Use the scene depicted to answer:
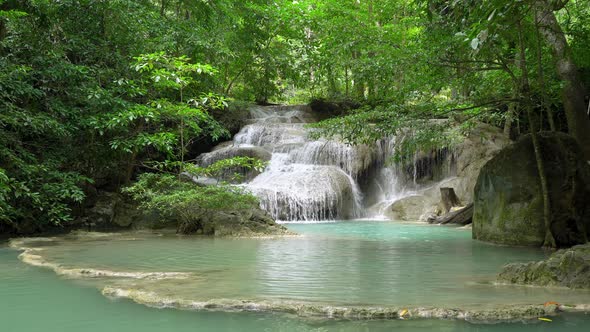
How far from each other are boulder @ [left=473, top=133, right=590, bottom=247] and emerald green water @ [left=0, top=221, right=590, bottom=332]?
23.7 inches

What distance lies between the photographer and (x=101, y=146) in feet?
38.0

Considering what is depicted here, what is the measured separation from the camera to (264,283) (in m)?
5.13

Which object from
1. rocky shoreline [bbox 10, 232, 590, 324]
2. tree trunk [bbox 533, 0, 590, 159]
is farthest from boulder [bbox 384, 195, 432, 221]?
rocky shoreline [bbox 10, 232, 590, 324]

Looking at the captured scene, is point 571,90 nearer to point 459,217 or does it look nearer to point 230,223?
point 459,217

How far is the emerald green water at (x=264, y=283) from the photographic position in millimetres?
3732

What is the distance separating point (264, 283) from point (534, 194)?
18.3 ft

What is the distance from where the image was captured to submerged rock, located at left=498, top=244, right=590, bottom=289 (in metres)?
4.82

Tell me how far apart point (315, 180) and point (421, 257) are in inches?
383

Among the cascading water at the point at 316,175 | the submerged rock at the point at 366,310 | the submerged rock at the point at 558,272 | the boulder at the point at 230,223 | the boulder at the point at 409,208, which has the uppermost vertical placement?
the cascading water at the point at 316,175

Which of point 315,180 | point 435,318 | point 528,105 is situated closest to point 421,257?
point 528,105

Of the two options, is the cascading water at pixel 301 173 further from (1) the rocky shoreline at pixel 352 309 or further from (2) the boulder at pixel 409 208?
(1) the rocky shoreline at pixel 352 309

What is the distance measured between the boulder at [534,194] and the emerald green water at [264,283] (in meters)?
0.60

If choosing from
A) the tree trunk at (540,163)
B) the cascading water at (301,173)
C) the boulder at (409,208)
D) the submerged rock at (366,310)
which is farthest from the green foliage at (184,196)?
the boulder at (409,208)

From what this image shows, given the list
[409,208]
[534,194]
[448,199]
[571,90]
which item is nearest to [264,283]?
[534,194]
